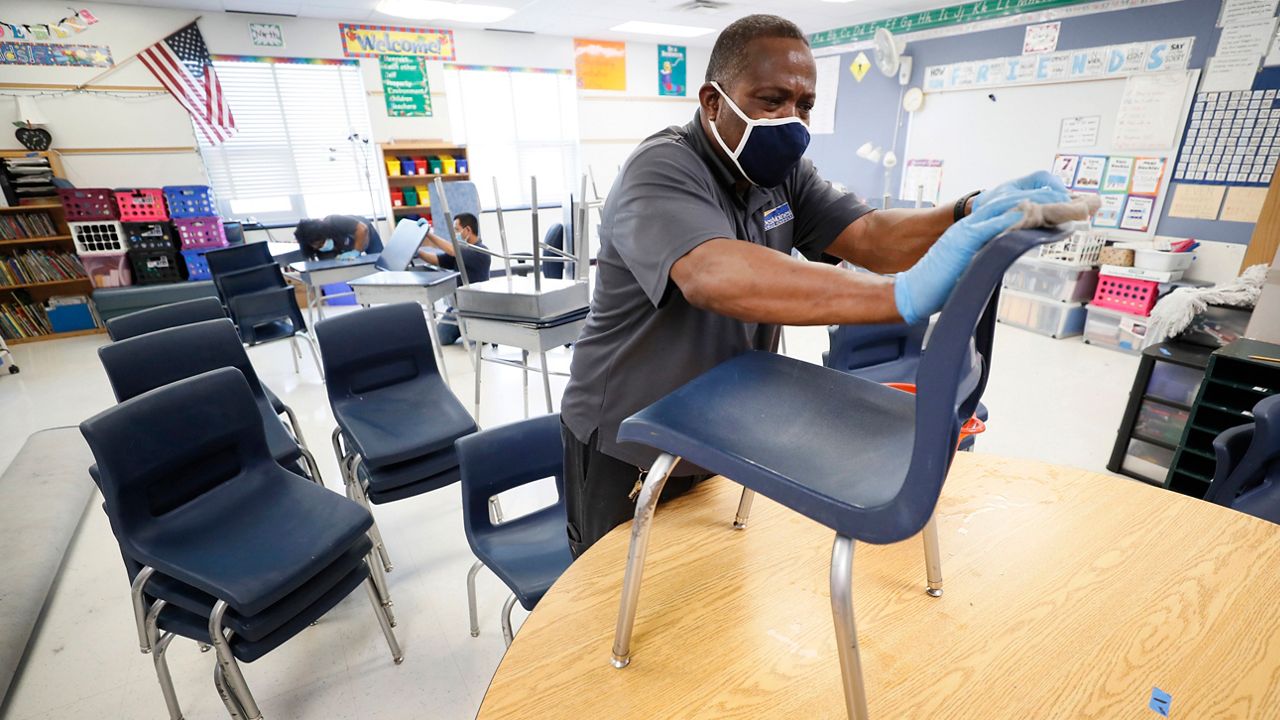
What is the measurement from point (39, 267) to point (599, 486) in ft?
23.0

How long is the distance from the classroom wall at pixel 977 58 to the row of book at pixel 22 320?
8.90m

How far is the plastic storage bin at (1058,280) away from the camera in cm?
488

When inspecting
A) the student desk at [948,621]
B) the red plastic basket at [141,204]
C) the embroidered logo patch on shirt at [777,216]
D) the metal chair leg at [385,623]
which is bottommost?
the metal chair leg at [385,623]

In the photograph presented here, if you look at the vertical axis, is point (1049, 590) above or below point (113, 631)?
above

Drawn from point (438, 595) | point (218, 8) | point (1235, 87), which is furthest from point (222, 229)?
point (1235, 87)

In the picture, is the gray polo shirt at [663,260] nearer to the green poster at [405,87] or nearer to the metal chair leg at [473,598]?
the metal chair leg at [473,598]

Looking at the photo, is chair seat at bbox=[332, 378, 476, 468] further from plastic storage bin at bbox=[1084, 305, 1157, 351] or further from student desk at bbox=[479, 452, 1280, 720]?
plastic storage bin at bbox=[1084, 305, 1157, 351]

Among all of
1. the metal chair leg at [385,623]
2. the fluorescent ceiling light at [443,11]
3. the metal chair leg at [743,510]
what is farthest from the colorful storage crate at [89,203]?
the metal chair leg at [743,510]

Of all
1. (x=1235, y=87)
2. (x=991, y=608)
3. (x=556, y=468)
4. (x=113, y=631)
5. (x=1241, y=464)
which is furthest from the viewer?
(x=1235, y=87)

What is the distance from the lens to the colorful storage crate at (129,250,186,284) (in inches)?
218

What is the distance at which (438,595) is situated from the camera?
220 cm

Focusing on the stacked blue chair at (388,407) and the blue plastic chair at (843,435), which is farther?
the stacked blue chair at (388,407)

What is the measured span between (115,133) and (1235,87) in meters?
9.53

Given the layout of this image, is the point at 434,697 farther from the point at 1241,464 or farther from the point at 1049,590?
the point at 1241,464
